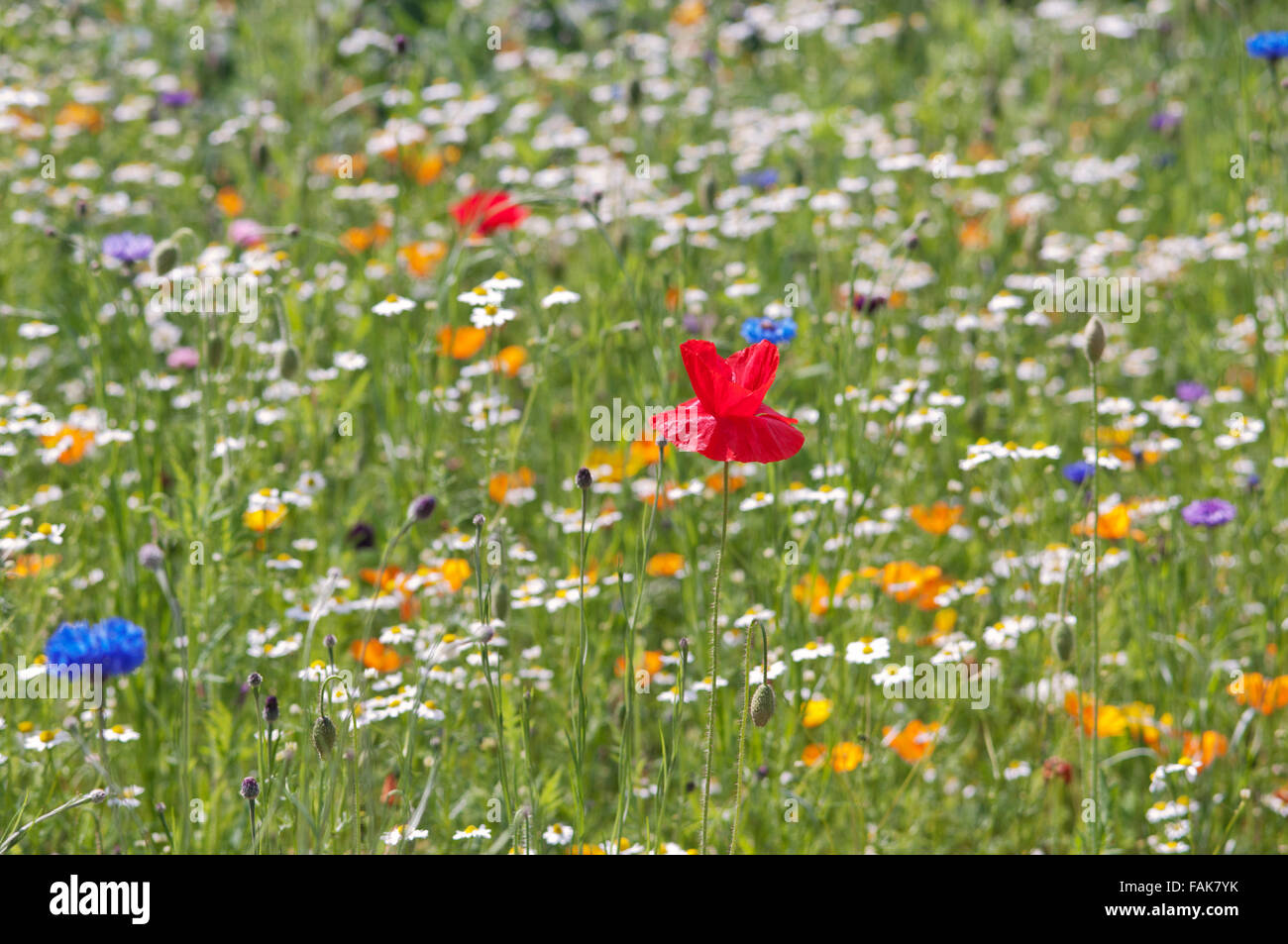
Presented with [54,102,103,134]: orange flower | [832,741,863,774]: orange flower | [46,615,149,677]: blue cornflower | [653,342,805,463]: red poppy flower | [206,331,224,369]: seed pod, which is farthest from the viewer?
[54,102,103,134]: orange flower

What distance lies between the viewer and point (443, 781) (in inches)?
74.1

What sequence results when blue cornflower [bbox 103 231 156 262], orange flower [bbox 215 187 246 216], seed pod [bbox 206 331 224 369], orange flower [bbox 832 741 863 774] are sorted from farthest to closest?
1. orange flower [bbox 215 187 246 216]
2. blue cornflower [bbox 103 231 156 262]
3. seed pod [bbox 206 331 224 369]
4. orange flower [bbox 832 741 863 774]

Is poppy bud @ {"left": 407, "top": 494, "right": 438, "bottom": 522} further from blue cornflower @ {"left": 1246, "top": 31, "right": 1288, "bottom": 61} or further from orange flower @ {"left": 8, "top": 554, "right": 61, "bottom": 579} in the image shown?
blue cornflower @ {"left": 1246, "top": 31, "right": 1288, "bottom": 61}

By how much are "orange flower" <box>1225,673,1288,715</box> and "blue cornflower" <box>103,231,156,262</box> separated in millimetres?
2212

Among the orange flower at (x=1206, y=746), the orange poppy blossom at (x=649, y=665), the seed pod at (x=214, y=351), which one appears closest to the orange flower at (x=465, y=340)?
the seed pod at (x=214, y=351)

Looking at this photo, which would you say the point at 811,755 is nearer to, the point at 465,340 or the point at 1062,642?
the point at 1062,642

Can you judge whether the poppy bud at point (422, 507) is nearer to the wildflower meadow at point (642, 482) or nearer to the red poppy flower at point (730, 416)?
the wildflower meadow at point (642, 482)

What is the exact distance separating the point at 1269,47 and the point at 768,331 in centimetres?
131

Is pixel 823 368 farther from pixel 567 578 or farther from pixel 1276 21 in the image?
pixel 1276 21

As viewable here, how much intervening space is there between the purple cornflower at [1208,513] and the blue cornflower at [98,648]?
169cm

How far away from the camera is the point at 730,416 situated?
1413 millimetres

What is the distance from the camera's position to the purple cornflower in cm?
219

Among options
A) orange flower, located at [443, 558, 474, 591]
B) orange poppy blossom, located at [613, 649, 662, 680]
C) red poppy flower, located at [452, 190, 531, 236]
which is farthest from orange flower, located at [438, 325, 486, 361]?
orange poppy blossom, located at [613, 649, 662, 680]
